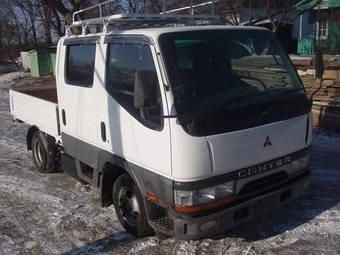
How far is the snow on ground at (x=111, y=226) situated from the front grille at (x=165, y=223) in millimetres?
440

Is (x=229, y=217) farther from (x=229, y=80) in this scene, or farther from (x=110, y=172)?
(x=110, y=172)

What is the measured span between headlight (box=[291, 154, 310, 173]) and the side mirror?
1.60 m

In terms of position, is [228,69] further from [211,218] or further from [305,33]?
[305,33]

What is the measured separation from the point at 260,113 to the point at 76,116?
238 centimetres

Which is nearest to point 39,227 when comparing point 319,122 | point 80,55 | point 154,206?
point 154,206

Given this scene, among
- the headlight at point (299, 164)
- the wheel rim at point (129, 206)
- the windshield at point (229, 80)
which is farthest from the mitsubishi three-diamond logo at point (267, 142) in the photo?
the wheel rim at point (129, 206)

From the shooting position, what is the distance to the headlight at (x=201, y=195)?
3.54 metres

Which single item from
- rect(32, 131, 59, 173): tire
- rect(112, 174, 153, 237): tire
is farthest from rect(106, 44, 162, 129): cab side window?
rect(32, 131, 59, 173): tire

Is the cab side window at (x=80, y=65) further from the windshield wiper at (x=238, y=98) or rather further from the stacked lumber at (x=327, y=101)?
the stacked lumber at (x=327, y=101)

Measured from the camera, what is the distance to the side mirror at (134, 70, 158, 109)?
3486 millimetres

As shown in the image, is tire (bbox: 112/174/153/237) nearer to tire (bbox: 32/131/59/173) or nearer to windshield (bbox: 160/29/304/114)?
windshield (bbox: 160/29/304/114)

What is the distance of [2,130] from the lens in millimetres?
10617

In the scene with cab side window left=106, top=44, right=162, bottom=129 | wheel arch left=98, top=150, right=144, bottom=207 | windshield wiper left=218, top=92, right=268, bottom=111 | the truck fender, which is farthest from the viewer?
the truck fender

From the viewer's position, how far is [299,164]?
13.9ft
